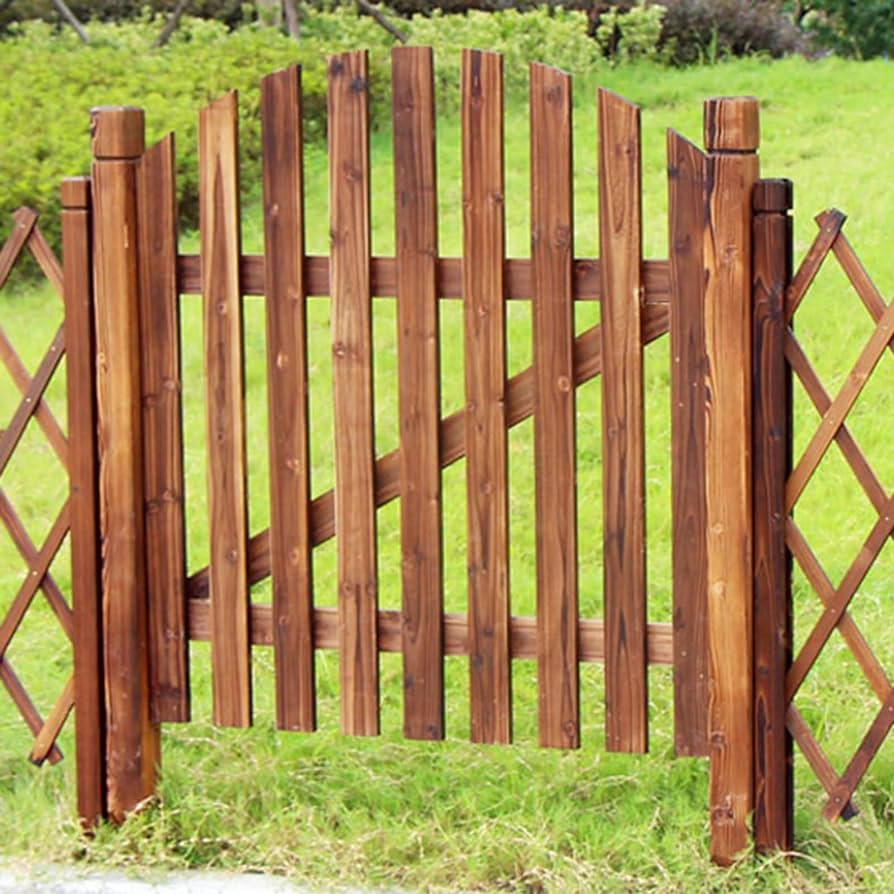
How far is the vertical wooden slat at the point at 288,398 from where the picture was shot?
4.36m

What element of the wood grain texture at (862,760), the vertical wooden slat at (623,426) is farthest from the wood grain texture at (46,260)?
the wood grain texture at (862,760)

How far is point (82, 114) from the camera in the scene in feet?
40.2

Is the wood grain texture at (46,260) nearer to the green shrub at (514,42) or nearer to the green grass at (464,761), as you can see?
the green grass at (464,761)

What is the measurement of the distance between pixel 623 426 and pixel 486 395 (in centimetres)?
29

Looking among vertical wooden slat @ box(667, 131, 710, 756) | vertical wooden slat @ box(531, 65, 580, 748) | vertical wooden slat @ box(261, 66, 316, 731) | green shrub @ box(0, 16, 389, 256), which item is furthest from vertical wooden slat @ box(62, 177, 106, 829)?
green shrub @ box(0, 16, 389, 256)

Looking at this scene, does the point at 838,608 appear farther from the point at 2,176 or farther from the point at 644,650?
the point at 2,176

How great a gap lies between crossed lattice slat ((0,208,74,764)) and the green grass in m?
0.17

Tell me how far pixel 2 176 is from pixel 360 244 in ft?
24.6

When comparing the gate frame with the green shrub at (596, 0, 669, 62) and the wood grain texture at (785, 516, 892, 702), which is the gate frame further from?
the green shrub at (596, 0, 669, 62)

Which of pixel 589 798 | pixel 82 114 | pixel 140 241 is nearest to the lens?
pixel 140 241

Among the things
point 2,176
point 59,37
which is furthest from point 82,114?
point 59,37

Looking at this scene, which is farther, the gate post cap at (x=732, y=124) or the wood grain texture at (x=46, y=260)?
the wood grain texture at (x=46, y=260)

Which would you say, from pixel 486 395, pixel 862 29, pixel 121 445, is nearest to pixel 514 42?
pixel 862 29

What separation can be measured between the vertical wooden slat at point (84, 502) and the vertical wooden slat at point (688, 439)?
1287mm
